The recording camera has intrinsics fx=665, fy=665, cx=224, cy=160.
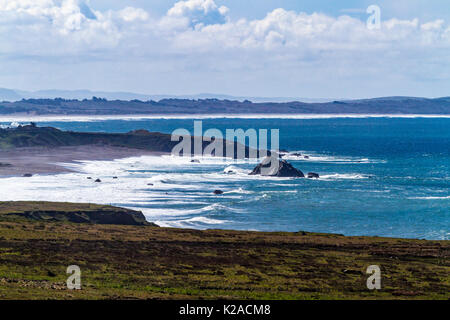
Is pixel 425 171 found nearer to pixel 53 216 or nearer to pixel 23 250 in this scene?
pixel 53 216

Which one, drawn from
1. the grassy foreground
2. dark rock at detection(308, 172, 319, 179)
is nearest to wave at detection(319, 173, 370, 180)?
dark rock at detection(308, 172, 319, 179)

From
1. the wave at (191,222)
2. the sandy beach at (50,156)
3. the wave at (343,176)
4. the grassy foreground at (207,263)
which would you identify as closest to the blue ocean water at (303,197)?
the wave at (191,222)

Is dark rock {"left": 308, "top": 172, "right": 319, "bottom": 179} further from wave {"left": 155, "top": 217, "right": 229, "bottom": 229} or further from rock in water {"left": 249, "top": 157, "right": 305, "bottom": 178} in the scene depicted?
wave {"left": 155, "top": 217, "right": 229, "bottom": 229}

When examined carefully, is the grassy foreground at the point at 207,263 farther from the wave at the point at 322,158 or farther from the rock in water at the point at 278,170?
the wave at the point at 322,158
